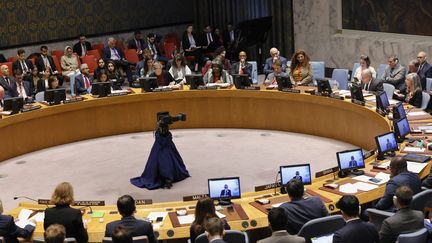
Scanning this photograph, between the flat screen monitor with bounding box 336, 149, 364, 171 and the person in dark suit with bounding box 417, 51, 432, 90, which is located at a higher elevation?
the person in dark suit with bounding box 417, 51, 432, 90

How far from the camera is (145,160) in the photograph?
38.2 feet

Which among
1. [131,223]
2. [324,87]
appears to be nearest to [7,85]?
[324,87]

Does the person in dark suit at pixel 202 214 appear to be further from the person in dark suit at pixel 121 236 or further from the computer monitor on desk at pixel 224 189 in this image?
the computer monitor on desk at pixel 224 189

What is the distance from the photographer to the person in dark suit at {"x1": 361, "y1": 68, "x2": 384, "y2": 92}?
11891 millimetres

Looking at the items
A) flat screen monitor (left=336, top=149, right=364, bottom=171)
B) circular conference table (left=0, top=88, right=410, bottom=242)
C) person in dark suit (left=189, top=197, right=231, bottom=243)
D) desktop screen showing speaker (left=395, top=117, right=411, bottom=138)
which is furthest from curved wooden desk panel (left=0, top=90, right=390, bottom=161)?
person in dark suit (left=189, top=197, right=231, bottom=243)

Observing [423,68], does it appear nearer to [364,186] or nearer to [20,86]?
[364,186]

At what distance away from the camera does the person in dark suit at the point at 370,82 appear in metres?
11.9

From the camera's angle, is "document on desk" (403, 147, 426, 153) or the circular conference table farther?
the circular conference table

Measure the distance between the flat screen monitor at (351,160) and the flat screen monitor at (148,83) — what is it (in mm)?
5937

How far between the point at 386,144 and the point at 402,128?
0.71m

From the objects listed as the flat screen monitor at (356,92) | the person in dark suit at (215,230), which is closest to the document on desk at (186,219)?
the person in dark suit at (215,230)

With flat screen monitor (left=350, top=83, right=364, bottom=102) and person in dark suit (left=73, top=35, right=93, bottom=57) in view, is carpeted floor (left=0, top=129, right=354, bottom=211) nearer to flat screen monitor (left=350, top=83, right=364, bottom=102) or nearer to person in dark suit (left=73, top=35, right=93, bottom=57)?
flat screen monitor (left=350, top=83, right=364, bottom=102)

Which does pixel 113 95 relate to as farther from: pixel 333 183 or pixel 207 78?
pixel 333 183

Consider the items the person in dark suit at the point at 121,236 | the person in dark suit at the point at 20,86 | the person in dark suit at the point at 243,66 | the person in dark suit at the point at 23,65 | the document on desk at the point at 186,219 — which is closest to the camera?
the person in dark suit at the point at 121,236
